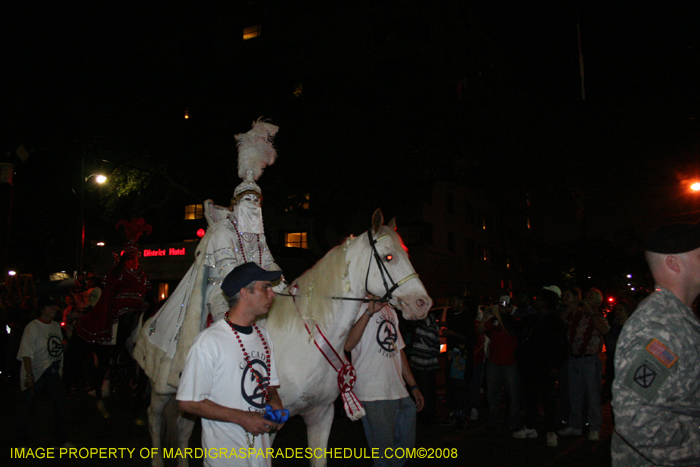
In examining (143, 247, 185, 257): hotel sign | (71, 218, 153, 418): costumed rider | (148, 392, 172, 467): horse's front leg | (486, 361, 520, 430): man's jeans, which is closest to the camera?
(148, 392, 172, 467): horse's front leg

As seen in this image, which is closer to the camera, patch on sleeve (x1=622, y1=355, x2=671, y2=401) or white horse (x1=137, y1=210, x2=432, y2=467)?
patch on sleeve (x1=622, y1=355, x2=671, y2=401)

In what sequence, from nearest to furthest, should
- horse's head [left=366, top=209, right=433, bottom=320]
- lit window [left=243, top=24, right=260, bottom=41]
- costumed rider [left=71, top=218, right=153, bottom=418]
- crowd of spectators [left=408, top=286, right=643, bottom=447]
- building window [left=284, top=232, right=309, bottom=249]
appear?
horse's head [left=366, top=209, right=433, bottom=320] → crowd of spectators [left=408, top=286, right=643, bottom=447] → costumed rider [left=71, top=218, right=153, bottom=418] → building window [left=284, top=232, right=309, bottom=249] → lit window [left=243, top=24, right=260, bottom=41]

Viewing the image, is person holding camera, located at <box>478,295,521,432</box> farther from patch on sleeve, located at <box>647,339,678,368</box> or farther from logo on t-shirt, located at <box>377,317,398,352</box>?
patch on sleeve, located at <box>647,339,678,368</box>

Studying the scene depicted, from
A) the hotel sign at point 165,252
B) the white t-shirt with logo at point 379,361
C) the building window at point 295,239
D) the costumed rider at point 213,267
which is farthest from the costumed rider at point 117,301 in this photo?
the hotel sign at point 165,252

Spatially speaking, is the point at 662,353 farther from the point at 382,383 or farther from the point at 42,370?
the point at 42,370

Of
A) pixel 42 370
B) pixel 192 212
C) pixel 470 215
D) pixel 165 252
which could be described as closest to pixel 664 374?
pixel 42 370

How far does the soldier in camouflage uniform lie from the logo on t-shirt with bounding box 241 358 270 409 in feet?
6.15

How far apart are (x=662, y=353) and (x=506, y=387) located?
239 inches

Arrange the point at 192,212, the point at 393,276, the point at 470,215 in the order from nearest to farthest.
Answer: the point at 393,276
the point at 192,212
the point at 470,215

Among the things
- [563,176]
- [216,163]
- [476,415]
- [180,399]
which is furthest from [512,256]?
[180,399]

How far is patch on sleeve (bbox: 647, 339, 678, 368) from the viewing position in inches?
Answer: 85.7

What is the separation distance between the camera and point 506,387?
7.83m

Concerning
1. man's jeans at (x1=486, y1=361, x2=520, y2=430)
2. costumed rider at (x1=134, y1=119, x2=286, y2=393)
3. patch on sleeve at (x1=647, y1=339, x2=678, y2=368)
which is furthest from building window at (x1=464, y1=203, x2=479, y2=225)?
patch on sleeve at (x1=647, y1=339, x2=678, y2=368)

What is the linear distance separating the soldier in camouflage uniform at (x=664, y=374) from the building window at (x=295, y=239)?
1102 inches
